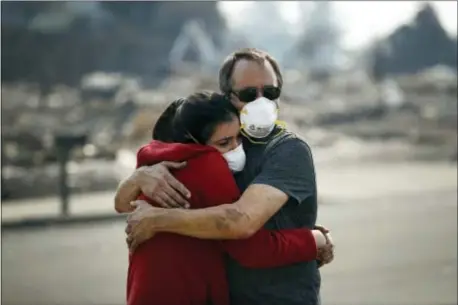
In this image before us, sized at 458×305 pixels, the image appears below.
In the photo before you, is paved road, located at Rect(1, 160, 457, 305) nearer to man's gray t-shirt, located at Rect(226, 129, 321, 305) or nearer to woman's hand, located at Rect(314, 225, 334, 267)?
woman's hand, located at Rect(314, 225, 334, 267)

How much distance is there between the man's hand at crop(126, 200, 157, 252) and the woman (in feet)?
0.07

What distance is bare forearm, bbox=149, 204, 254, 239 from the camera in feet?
7.50

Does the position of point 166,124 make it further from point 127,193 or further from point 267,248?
point 267,248

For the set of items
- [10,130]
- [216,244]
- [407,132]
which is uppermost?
[407,132]

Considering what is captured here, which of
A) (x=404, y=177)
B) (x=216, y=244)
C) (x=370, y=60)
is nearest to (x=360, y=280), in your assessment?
(x=216, y=244)

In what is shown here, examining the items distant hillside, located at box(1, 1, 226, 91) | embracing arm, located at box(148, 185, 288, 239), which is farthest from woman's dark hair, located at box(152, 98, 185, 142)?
distant hillside, located at box(1, 1, 226, 91)

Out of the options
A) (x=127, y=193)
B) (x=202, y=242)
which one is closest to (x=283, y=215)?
(x=202, y=242)

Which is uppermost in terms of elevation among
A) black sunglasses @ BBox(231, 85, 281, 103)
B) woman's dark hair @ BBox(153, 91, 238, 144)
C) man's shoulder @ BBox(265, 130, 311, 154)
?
black sunglasses @ BBox(231, 85, 281, 103)

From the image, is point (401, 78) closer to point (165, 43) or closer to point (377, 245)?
point (165, 43)

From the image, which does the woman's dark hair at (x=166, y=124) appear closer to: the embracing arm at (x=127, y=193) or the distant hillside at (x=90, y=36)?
the embracing arm at (x=127, y=193)

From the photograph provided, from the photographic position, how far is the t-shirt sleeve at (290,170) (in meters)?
2.37

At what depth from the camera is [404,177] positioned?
1888 cm

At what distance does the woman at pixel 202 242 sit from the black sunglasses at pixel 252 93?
0.29 ft

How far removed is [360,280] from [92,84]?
63.9 feet
